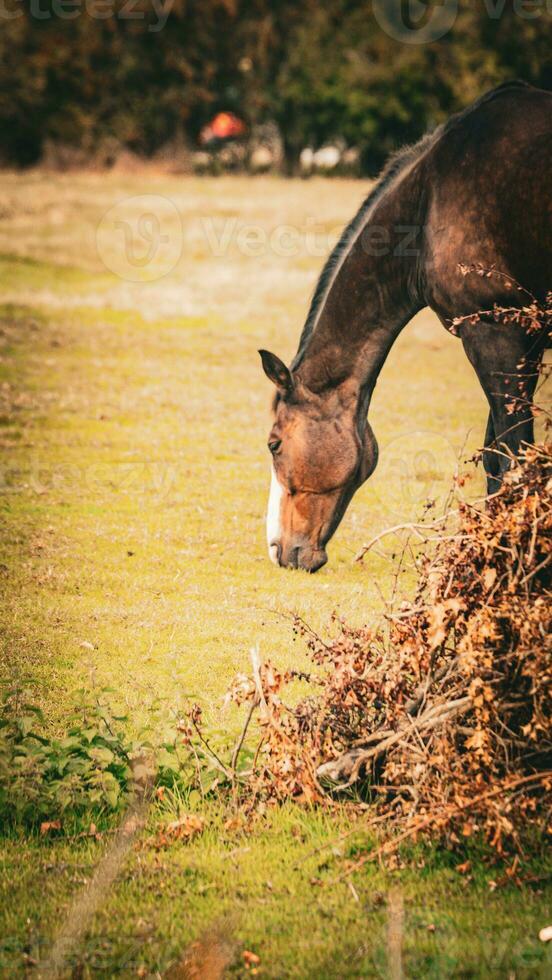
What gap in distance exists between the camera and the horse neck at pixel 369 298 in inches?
239

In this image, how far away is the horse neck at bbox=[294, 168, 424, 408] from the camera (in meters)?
6.06

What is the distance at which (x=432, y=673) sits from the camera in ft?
14.0

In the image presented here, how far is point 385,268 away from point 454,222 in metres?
0.52

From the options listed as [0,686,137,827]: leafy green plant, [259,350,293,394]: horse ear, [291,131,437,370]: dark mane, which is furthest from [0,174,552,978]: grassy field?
[291,131,437,370]: dark mane

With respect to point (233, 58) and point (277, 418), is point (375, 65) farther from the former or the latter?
point (277, 418)

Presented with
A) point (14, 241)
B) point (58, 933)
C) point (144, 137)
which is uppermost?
point (144, 137)

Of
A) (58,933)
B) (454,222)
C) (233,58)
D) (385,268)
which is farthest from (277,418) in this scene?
(233,58)

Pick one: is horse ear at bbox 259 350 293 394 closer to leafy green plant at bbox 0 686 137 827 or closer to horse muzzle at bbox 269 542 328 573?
horse muzzle at bbox 269 542 328 573

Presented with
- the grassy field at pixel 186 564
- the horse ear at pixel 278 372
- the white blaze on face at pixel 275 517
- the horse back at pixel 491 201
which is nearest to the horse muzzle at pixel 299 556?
the white blaze on face at pixel 275 517

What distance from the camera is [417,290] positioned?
618 cm

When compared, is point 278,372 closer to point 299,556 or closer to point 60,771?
point 299,556

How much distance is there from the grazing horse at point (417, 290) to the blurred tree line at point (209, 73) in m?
26.5

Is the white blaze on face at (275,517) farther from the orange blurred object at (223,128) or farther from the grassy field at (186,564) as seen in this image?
the orange blurred object at (223,128)

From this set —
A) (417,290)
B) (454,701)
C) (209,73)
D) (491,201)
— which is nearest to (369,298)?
(417,290)
